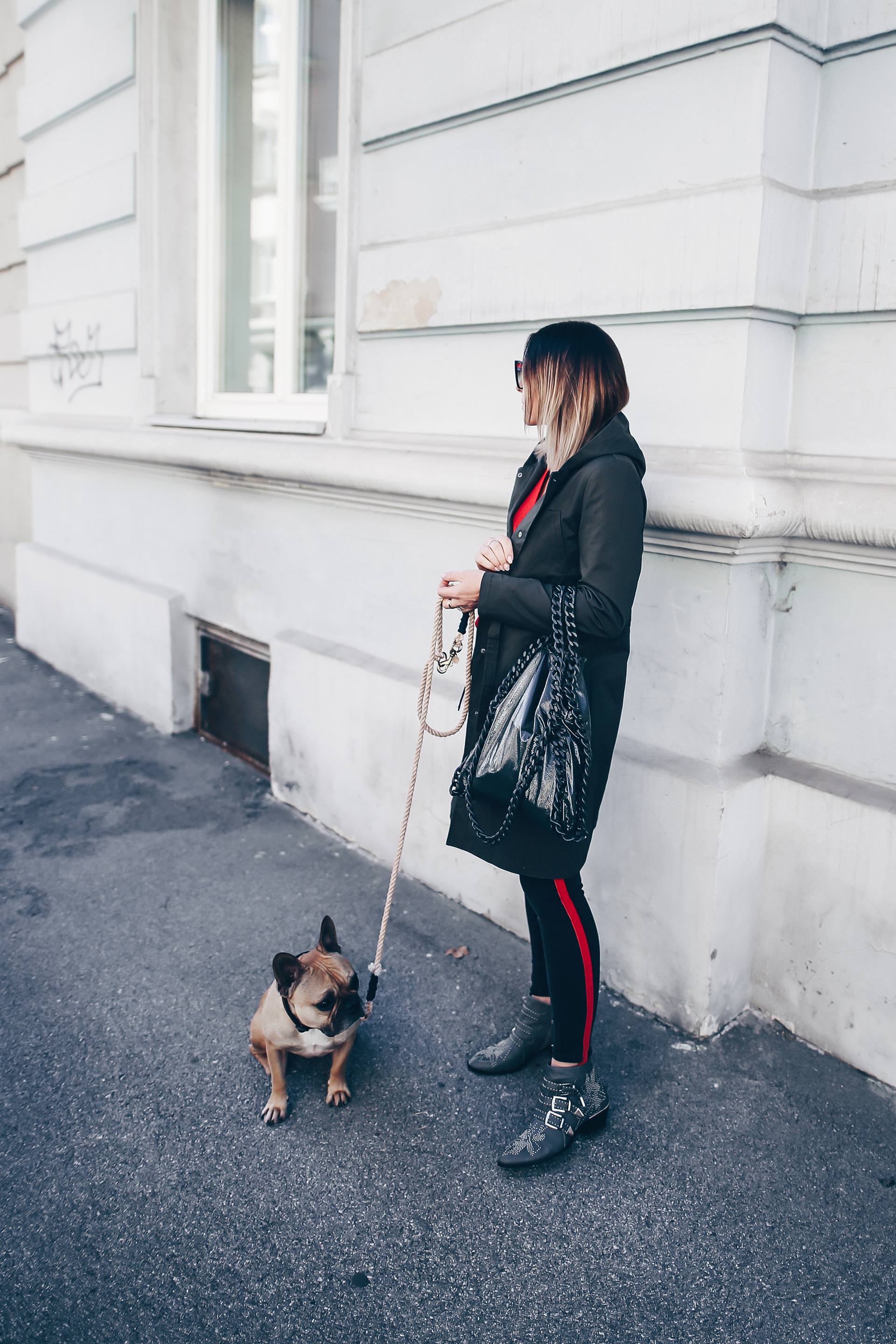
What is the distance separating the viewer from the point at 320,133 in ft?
15.9

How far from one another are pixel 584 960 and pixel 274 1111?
905 mm

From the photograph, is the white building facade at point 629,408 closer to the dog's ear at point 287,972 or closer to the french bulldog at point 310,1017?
the french bulldog at point 310,1017

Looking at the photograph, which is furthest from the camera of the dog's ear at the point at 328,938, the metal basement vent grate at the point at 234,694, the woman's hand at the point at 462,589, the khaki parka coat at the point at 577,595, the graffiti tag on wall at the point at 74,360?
the graffiti tag on wall at the point at 74,360

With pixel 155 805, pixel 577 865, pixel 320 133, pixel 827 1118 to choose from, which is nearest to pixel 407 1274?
pixel 577 865

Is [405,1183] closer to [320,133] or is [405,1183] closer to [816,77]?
[816,77]

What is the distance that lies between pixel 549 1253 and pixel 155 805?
2956mm

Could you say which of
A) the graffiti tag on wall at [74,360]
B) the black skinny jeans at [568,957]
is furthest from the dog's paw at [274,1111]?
the graffiti tag on wall at [74,360]

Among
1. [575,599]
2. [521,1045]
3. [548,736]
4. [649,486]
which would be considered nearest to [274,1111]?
[521,1045]

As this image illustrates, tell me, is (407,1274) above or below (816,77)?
below

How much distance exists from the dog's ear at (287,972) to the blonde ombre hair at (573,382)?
1361mm

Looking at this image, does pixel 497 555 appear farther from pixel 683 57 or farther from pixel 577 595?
pixel 683 57

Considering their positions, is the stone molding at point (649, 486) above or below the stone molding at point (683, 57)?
below

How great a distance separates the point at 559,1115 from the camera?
8.43ft

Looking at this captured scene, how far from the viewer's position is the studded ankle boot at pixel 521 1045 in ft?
9.39
